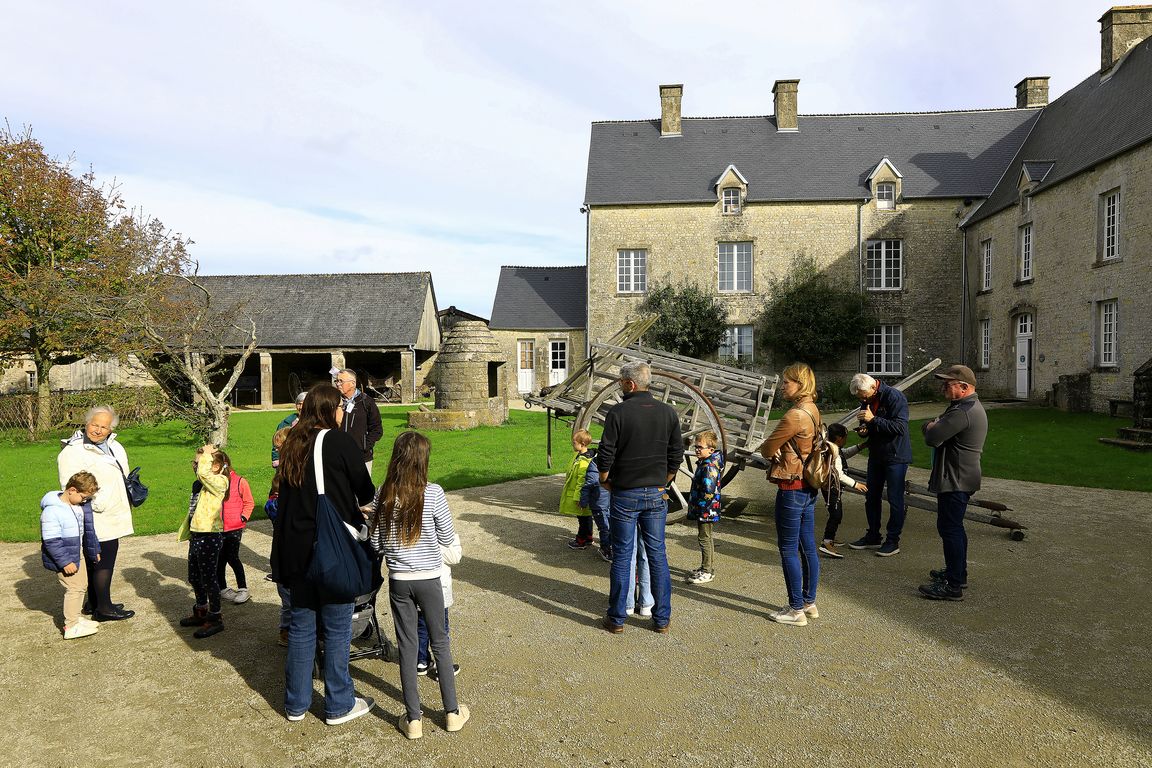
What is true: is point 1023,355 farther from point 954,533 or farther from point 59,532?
point 59,532

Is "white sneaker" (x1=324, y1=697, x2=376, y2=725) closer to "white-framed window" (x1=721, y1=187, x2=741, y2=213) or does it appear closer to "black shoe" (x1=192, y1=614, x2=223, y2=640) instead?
"black shoe" (x1=192, y1=614, x2=223, y2=640)

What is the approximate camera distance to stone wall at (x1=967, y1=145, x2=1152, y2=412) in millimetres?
17188

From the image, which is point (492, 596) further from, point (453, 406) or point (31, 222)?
point (31, 222)

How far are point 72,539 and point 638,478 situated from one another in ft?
12.9

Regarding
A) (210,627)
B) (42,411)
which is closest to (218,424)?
(42,411)

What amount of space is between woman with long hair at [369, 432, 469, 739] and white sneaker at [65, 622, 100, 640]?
2.83 meters

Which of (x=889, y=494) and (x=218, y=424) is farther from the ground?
(x=218, y=424)

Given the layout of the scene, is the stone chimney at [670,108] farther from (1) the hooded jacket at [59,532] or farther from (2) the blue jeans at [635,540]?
(1) the hooded jacket at [59,532]

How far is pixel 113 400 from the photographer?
19016mm

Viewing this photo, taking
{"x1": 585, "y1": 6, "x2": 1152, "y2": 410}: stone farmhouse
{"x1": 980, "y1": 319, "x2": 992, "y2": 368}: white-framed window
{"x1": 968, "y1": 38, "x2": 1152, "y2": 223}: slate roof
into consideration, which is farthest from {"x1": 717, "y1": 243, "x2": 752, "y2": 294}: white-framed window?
{"x1": 980, "y1": 319, "x2": 992, "y2": 368}: white-framed window

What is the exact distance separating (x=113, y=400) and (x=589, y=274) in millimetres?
16666

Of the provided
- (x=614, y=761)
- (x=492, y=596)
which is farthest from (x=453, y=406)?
(x=614, y=761)

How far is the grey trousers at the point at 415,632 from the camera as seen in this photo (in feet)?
11.7

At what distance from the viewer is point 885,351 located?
27219 millimetres
